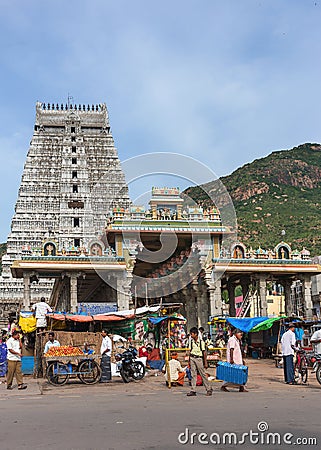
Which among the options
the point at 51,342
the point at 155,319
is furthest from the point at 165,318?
the point at 51,342

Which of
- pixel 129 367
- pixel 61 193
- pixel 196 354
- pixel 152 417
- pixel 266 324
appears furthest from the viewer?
pixel 61 193

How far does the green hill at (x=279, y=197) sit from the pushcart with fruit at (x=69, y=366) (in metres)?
48.2

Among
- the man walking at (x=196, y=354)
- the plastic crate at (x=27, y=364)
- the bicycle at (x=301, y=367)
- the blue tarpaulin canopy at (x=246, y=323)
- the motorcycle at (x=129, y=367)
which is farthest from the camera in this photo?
the blue tarpaulin canopy at (x=246, y=323)

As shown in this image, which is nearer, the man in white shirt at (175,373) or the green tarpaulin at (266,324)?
the man in white shirt at (175,373)

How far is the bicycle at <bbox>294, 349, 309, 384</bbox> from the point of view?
47.5ft

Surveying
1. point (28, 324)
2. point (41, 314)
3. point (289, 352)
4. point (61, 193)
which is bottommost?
point (289, 352)

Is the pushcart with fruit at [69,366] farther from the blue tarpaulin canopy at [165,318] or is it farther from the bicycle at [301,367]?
the bicycle at [301,367]

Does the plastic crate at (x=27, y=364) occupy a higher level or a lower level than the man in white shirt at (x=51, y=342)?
lower

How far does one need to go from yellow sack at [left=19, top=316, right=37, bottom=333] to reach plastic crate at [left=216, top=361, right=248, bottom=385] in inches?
330

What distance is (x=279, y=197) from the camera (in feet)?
273

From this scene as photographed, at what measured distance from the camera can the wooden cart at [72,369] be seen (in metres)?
14.3

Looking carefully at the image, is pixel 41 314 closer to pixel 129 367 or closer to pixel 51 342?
pixel 51 342

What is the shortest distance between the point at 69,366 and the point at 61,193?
1552 inches

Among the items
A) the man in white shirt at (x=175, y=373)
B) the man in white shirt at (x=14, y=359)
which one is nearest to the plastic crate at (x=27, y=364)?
the man in white shirt at (x=14, y=359)
